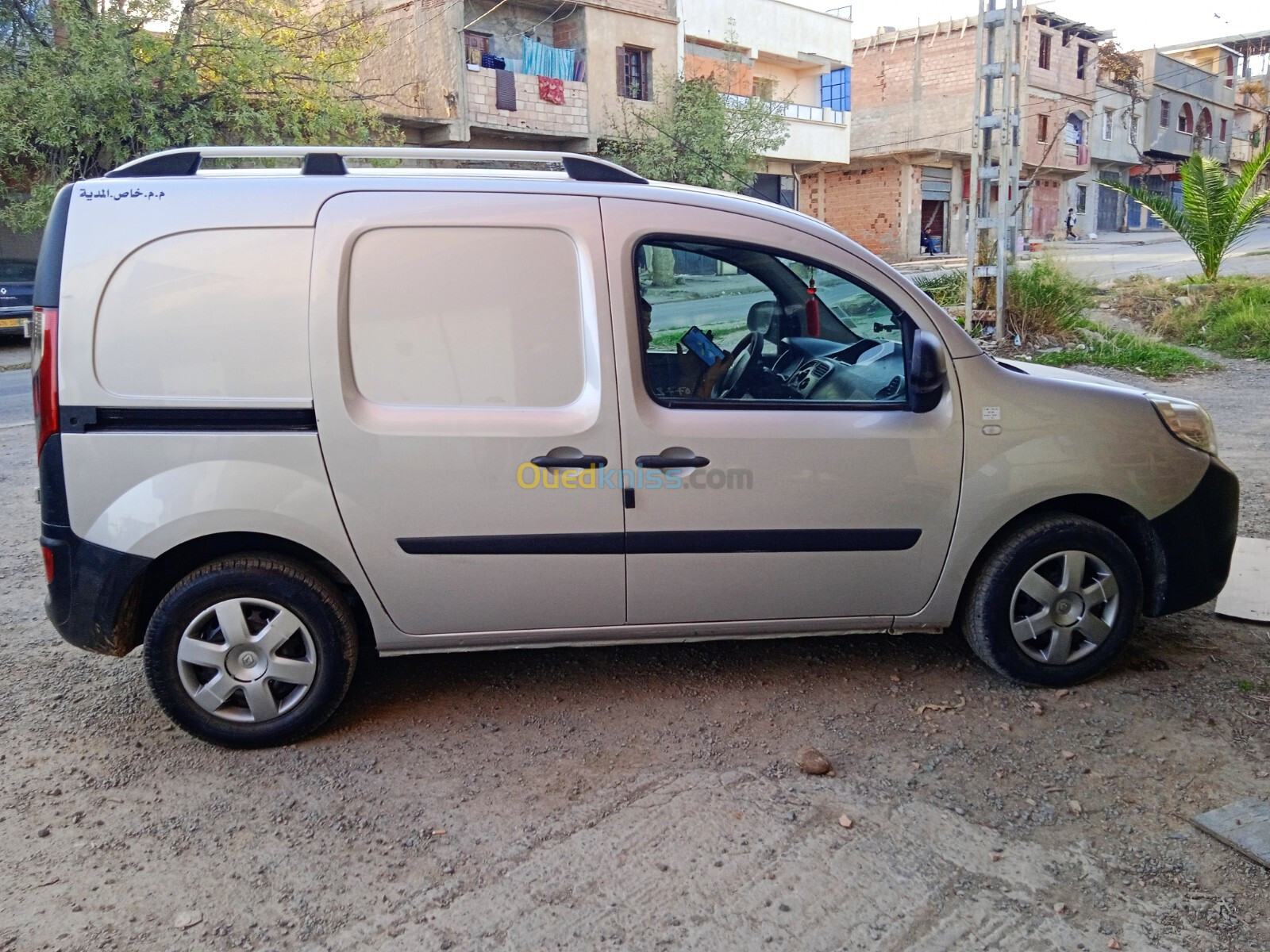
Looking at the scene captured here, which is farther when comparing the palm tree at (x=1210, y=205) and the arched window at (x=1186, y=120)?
the arched window at (x=1186, y=120)

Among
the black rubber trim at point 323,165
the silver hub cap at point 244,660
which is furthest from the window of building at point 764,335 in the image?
the silver hub cap at point 244,660

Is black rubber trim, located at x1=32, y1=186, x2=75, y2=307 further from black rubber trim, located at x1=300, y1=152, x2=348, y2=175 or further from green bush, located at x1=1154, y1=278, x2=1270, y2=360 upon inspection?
green bush, located at x1=1154, y1=278, x2=1270, y2=360

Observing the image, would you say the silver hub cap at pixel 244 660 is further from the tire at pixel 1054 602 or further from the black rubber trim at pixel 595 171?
the tire at pixel 1054 602

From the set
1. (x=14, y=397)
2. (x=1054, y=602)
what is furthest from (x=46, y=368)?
(x=14, y=397)

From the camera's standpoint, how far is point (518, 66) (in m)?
24.9

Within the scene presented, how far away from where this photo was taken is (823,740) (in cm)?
351

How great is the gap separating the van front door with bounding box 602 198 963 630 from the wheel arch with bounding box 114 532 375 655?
1037 mm

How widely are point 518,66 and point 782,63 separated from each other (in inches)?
482

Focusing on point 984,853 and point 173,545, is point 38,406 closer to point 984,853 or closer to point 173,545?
point 173,545

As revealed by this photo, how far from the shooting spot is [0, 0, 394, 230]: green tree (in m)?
15.2

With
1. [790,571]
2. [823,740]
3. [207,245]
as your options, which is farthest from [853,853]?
[207,245]

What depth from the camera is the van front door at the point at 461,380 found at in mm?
3299

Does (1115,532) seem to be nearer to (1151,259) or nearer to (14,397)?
(14,397)

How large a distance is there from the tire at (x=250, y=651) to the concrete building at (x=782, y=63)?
2653 centimetres
